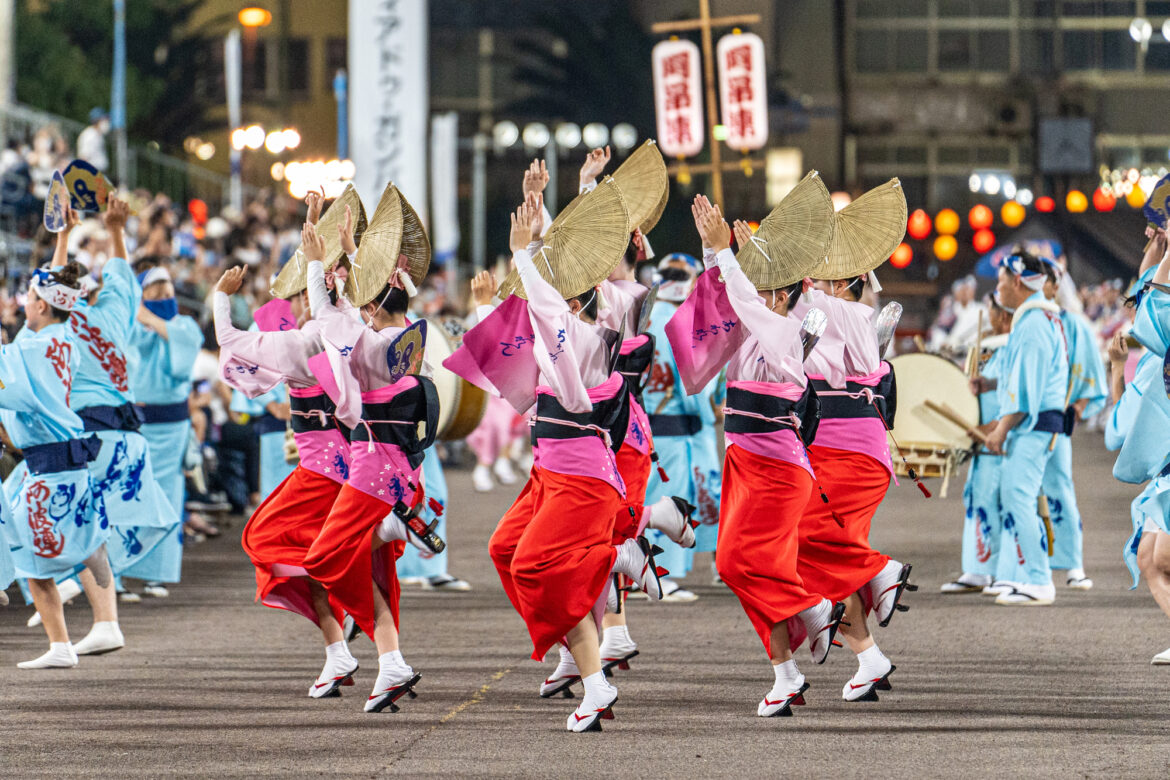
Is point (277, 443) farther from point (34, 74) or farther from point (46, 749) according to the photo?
point (34, 74)

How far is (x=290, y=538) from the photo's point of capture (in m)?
6.59

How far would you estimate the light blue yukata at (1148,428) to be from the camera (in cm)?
649

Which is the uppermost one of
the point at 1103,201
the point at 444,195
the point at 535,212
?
the point at 444,195

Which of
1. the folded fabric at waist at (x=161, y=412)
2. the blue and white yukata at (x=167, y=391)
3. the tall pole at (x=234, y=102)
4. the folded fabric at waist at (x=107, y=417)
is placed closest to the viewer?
the folded fabric at waist at (x=107, y=417)

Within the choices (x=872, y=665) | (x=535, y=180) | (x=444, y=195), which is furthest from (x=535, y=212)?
(x=444, y=195)

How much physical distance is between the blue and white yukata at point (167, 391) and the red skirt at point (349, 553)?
3.59m

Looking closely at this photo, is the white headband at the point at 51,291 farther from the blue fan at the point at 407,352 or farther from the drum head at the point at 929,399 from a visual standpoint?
the drum head at the point at 929,399

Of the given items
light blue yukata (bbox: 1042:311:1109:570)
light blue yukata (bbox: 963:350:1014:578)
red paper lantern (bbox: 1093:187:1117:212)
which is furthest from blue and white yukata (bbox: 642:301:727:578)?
red paper lantern (bbox: 1093:187:1117:212)

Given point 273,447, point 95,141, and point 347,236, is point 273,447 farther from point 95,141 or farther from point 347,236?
point 95,141

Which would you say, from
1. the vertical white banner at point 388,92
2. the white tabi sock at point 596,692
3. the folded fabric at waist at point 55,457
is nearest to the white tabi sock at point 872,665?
the white tabi sock at point 596,692

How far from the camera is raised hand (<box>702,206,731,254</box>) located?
6176mm

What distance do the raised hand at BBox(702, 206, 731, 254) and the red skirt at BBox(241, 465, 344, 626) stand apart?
1711mm

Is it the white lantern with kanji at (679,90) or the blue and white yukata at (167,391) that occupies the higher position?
the white lantern with kanji at (679,90)

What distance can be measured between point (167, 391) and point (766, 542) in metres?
4.95
